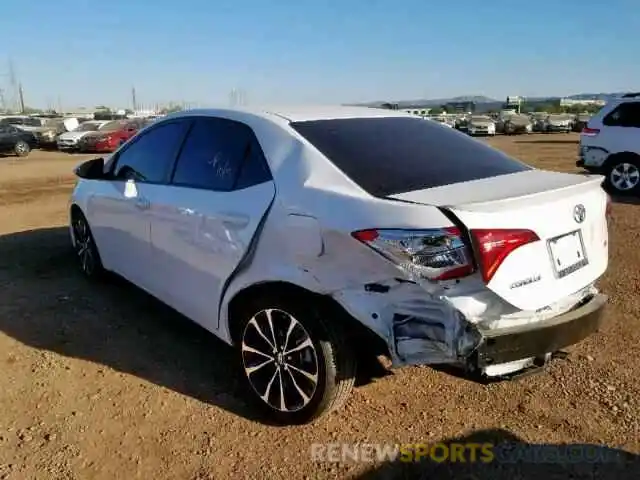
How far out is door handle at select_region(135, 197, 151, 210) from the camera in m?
3.83

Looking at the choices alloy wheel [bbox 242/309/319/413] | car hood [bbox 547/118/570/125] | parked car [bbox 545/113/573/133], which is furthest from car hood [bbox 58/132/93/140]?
car hood [bbox 547/118/570/125]

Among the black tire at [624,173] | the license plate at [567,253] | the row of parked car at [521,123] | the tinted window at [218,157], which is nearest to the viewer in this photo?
→ the license plate at [567,253]

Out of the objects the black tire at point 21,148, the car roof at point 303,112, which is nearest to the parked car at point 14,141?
the black tire at point 21,148

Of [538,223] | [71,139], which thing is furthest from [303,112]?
[71,139]

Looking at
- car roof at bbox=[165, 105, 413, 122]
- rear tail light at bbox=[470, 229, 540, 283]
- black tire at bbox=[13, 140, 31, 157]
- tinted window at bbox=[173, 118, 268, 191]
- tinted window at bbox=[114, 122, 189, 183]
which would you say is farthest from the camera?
black tire at bbox=[13, 140, 31, 157]

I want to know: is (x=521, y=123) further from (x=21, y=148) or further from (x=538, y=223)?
(x=538, y=223)

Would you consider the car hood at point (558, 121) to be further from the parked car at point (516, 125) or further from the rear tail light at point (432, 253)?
the rear tail light at point (432, 253)

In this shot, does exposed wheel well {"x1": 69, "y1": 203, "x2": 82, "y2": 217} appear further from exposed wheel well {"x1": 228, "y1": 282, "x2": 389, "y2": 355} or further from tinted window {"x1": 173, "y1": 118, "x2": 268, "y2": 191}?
exposed wheel well {"x1": 228, "y1": 282, "x2": 389, "y2": 355}

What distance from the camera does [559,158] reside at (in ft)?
60.2

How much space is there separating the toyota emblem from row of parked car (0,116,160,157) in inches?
728

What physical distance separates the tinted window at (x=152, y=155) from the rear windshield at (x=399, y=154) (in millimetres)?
1056

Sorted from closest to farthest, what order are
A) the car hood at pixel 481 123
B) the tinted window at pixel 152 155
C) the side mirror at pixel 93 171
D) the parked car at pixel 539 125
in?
1. the tinted window at pixel 152 155
2. the side mirror at pixel 93 171
3. the car hood at pixel 481 123
4. the parked car at pixel 539 125

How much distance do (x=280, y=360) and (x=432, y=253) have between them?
1.09 m

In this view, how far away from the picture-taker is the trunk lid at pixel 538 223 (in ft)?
7.75
